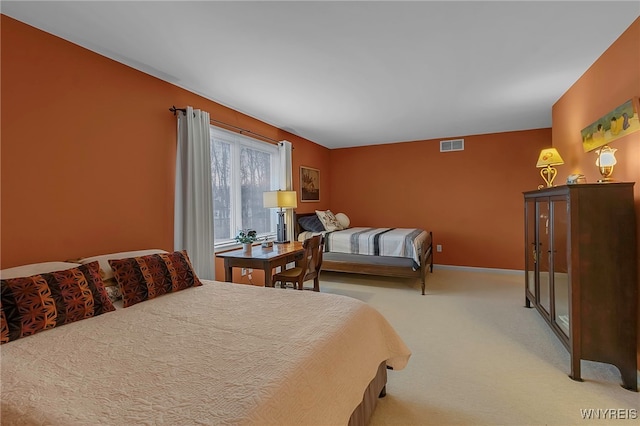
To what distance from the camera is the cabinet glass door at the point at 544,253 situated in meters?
2.61

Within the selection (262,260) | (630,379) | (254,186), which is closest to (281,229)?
(254,186)

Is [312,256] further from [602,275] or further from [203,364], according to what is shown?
[602,275]

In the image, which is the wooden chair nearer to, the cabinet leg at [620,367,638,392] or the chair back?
the chair back

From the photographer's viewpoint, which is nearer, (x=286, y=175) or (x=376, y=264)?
(x=376, y=264)

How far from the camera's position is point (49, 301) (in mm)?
1504

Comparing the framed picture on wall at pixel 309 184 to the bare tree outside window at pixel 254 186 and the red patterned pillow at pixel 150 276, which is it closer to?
the bare tree outside window at pixel 254 186

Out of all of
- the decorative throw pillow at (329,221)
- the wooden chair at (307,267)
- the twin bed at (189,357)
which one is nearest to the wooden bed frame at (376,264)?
the decorative throw pillow at (329,221)

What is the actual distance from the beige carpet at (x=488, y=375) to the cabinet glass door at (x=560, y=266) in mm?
324

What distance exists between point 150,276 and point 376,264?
313cm

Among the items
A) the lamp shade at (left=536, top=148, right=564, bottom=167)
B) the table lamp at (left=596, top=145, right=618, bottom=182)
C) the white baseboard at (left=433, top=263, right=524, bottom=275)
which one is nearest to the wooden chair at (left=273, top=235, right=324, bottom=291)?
the table lamp at (left=596, top=145, right=618, bottom=182)

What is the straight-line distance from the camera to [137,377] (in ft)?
3.46

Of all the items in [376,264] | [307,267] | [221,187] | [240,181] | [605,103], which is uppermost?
[605,103]

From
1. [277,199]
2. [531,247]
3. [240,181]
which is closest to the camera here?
[531,247]

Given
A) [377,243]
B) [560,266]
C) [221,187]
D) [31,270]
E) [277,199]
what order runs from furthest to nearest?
[377,243] → [277,199] → [221,187] → [560,266] → [31,270]
